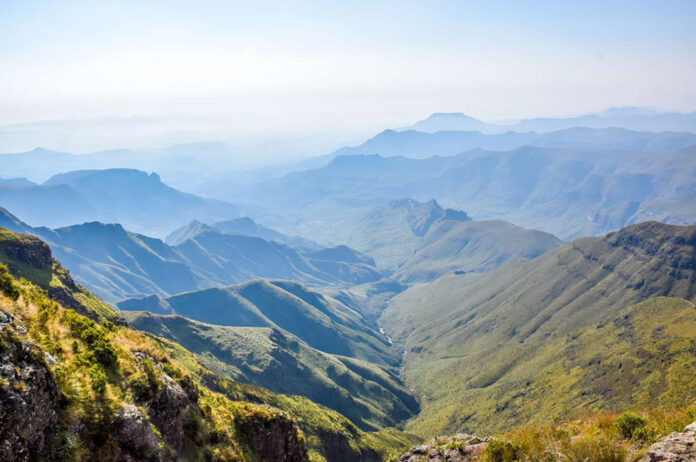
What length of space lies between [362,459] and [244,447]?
248 feet

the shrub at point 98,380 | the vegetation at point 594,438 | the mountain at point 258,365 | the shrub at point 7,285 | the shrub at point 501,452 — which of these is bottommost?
the mountain at point 258,365

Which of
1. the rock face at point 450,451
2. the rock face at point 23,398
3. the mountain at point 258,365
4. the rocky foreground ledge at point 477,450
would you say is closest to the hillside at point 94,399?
the rock face at point 23,398

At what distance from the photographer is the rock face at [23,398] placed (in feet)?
40.2

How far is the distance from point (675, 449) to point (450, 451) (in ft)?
46.5

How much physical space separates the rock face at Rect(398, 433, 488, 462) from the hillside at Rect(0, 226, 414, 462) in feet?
40.6

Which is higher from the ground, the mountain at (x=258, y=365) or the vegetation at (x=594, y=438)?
the vegetation at (x=594, y=438)

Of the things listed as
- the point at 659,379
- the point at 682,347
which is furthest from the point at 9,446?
the point at 682,347

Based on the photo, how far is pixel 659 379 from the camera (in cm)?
13000

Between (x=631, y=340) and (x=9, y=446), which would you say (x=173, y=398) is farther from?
(x=631, y=340)

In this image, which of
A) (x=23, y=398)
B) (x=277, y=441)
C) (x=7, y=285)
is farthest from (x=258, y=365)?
(x=23, y=398)

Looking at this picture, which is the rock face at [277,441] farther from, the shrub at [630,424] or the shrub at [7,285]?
the shrub at [630,424]

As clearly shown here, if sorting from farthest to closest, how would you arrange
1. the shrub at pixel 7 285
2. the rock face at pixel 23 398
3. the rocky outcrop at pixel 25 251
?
the rocky outcrop at pixel 25 251 → the shrub at pixel 7 285 → the rock face at pixel 23 398

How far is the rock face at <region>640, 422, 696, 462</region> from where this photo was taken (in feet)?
44.6

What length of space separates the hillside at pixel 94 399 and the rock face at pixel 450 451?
12370 millimetres
